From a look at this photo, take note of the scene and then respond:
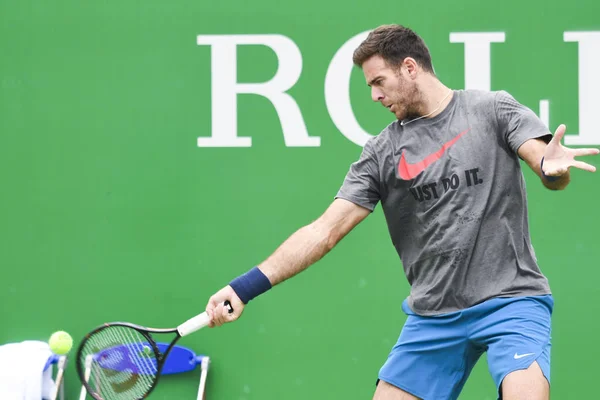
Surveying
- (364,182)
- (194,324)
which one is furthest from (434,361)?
(194,324)

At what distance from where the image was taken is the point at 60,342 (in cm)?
479

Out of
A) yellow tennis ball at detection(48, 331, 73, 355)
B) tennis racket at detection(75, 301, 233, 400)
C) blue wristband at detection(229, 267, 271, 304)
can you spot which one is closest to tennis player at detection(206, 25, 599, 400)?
blue wristband at detection(229, 267, 271, 304)

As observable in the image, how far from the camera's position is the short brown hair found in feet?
11.8

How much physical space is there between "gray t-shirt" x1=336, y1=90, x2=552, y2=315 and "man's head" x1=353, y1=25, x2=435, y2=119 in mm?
115

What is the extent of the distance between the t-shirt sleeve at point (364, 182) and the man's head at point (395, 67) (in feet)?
0.72

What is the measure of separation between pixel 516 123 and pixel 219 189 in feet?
6.61

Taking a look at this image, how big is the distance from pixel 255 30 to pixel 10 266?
1.84 m

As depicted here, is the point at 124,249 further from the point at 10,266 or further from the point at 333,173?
the point at 333,173

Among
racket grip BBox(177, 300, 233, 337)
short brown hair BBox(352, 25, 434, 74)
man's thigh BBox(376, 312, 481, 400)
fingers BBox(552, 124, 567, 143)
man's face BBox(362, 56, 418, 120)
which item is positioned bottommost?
man's thigh BBox(376, 312, 481, 400)

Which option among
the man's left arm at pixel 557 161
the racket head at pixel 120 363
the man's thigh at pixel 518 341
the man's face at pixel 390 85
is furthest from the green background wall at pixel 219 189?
the man's left arm at pixel 557 161

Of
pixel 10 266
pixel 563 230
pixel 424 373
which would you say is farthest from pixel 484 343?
pixel 10 266

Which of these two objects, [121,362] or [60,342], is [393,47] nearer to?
[121,362]

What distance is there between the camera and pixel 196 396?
501cm

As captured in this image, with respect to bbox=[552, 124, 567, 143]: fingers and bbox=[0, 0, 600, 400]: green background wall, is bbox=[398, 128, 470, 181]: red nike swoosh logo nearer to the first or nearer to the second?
bbox=[552, 124, 567, 143]: fingers
